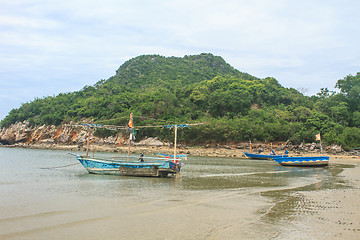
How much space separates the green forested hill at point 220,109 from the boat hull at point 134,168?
39.4 m

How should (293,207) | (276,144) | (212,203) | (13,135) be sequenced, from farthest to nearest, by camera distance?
(13,135), (276,144), (212,203), (293,207)

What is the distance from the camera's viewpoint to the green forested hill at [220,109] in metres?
58.4

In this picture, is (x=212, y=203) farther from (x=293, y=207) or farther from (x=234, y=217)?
(x=293, y=207)

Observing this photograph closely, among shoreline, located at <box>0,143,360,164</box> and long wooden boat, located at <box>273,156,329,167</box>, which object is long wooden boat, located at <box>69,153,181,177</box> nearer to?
long wooden boat, located at <box>273,156,329,167</box>

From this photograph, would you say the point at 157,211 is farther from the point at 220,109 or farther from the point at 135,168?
the point at 220,109

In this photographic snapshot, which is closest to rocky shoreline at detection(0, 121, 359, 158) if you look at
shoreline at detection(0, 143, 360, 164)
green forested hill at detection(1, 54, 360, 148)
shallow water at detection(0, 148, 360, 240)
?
shoreline at detection(0, 143, 360, 164)

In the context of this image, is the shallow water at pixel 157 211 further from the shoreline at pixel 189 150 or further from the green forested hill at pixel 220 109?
the green forested hill at pixel 220 109

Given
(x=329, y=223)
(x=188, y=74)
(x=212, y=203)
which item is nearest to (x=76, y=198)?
(x=212, y=203)

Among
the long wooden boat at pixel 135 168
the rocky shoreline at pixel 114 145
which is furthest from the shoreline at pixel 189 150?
the long wooden boat at pixel 135 168

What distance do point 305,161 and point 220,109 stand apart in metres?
42.6

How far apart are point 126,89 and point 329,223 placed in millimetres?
83862

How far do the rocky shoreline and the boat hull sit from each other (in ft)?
89.3

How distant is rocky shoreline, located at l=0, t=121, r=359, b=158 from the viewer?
52.5m

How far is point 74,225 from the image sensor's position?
30.2ft
